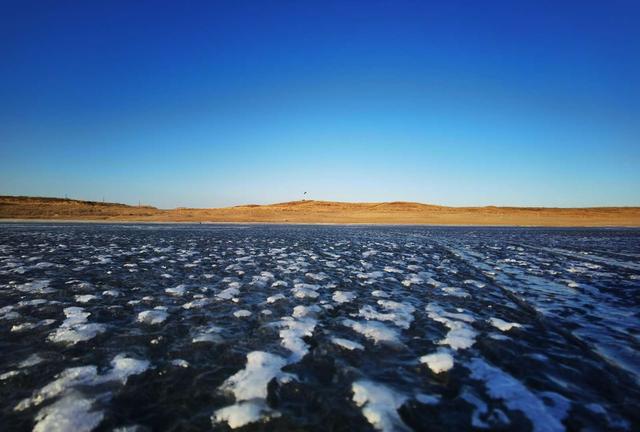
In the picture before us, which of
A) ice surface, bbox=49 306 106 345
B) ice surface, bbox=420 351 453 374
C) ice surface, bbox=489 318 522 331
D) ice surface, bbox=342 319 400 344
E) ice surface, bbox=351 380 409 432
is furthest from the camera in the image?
ice surface, bbox=489 318 522 331

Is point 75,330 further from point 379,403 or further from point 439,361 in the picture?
point 439,361

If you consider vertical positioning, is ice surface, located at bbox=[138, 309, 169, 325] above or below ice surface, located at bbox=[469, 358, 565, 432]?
above

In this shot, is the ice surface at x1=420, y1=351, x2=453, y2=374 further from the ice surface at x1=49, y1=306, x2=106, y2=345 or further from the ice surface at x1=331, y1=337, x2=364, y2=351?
the ice surface at x1=49, y1=306, x2=106, y2=345

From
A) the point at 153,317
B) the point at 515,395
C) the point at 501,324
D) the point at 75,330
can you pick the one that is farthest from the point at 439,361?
the point at 75,330

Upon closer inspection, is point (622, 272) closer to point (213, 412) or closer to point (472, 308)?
point (472, 308)

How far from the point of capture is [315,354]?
13.7ft

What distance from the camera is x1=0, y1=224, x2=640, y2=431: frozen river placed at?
9.62ft

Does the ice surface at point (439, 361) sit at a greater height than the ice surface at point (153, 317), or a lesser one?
lesser

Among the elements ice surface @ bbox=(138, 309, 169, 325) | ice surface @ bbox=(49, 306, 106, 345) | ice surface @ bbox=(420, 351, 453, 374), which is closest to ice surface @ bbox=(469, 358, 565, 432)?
ice surface @ bbox=(420, 351, 453, 374)

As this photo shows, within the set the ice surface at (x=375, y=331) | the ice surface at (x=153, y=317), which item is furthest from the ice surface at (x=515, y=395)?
the ice surface at (x=153, y=317)

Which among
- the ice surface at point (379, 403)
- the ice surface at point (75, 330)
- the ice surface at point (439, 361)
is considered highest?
the ice surface at point (75, 330)

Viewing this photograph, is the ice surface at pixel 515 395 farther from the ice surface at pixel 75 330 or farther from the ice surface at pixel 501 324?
the ice surface at pixel 75 330

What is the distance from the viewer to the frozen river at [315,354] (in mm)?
2934

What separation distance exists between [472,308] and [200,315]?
431 cm
